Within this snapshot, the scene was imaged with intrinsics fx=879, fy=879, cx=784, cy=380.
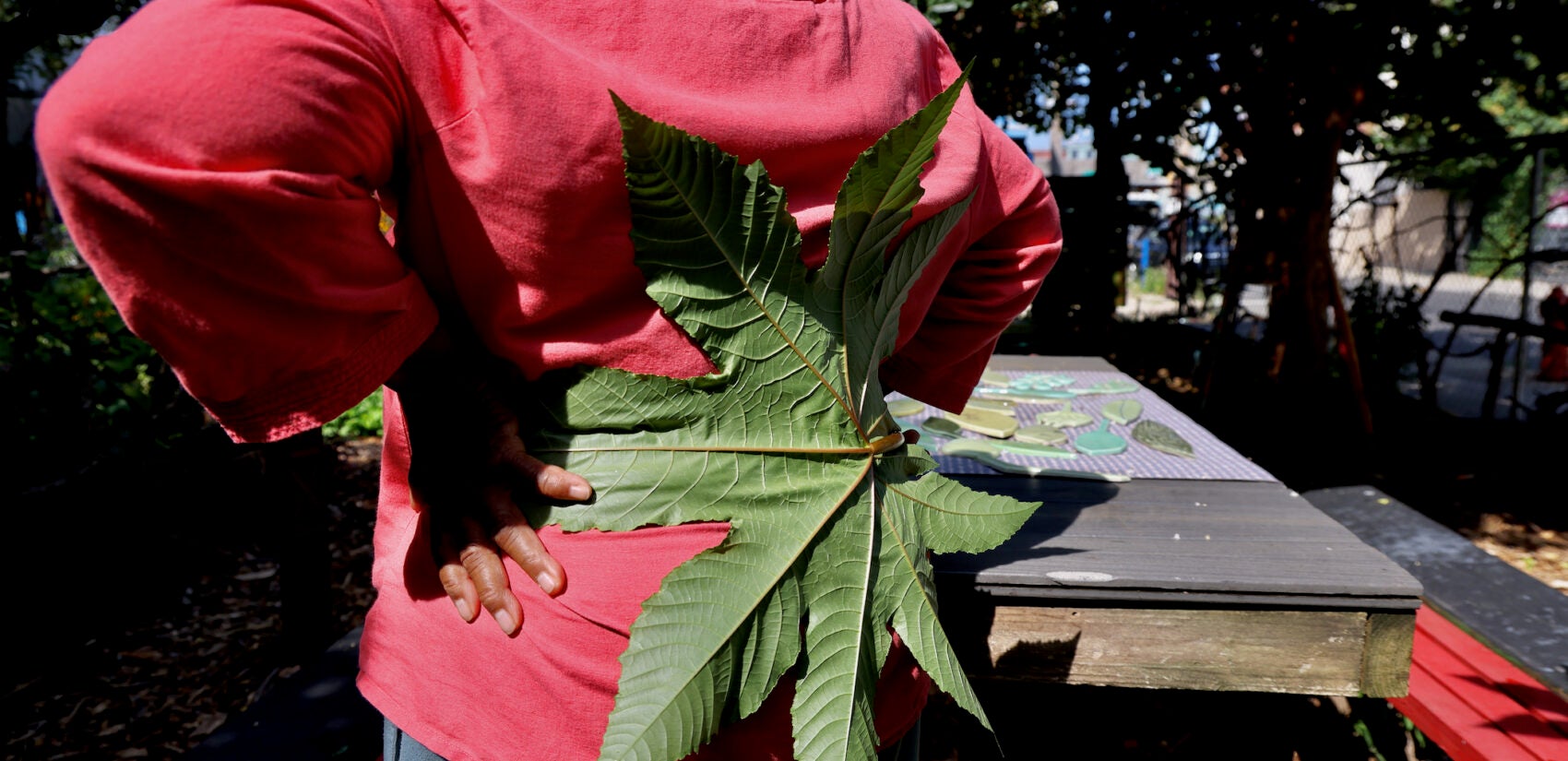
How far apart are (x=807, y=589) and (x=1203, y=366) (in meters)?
6.30

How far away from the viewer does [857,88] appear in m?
0.90

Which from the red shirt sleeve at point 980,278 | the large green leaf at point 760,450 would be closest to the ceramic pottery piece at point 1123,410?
the red shirt sleeve at point 980,278

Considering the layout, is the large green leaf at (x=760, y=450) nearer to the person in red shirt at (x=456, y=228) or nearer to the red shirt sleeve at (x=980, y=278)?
the person in red shirt at (x=456, y=228)

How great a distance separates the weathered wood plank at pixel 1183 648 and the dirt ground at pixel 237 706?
1.21 meters

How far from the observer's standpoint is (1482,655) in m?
2.10

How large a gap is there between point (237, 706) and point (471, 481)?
3.01m

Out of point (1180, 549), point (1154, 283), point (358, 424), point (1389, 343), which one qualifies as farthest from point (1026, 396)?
point (1154, 283)

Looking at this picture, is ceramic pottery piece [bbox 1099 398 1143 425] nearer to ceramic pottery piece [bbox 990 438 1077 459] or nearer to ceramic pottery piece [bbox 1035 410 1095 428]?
ceramic pottery piece [bbox 1035 410 1095 428]

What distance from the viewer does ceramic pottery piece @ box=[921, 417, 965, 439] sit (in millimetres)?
2357

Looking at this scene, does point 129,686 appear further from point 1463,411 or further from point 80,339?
point 1463,411

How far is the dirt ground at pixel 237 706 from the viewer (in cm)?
274

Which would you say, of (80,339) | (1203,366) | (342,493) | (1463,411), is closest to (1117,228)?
(1203,366)

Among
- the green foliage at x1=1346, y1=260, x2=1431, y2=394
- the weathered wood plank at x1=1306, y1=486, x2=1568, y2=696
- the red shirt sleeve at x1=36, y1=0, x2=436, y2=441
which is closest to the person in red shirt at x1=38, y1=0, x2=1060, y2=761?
the red shirt sleeve at x1=36, y1=0, x2=436, y2=441

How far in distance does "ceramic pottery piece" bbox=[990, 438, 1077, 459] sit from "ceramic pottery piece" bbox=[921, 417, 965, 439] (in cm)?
12
